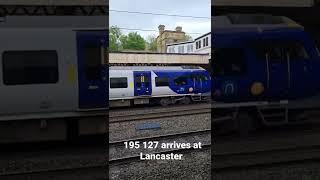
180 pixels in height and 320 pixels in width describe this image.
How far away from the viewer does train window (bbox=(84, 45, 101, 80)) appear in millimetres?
6453

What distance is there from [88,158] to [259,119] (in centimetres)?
294

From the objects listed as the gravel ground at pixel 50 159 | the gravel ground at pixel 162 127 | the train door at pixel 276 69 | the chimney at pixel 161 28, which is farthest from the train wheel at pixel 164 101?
the train door at pixel 276 69

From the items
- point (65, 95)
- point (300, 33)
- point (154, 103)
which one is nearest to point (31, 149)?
point (65, 95)

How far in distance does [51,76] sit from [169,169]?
3110 millimetres

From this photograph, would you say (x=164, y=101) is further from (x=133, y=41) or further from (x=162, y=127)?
(x=133, y=41)

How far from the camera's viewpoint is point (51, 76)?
6.20 m

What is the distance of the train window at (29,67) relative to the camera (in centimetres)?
601

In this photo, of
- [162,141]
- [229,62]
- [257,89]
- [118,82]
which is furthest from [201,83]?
[257,89]

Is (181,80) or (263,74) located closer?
(181,80)

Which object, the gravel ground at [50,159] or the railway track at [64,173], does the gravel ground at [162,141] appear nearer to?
the railway track at [64,173]

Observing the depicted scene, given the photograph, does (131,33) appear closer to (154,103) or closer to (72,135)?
(154,103)

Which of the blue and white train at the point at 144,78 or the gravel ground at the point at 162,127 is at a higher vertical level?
the blue and white train at the point at 144,78

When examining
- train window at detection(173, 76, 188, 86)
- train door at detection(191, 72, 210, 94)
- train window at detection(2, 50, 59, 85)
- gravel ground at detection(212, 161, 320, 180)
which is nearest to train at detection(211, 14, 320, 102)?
train window at detection(173, 76, 188, 86)

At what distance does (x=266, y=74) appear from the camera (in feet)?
21.1
